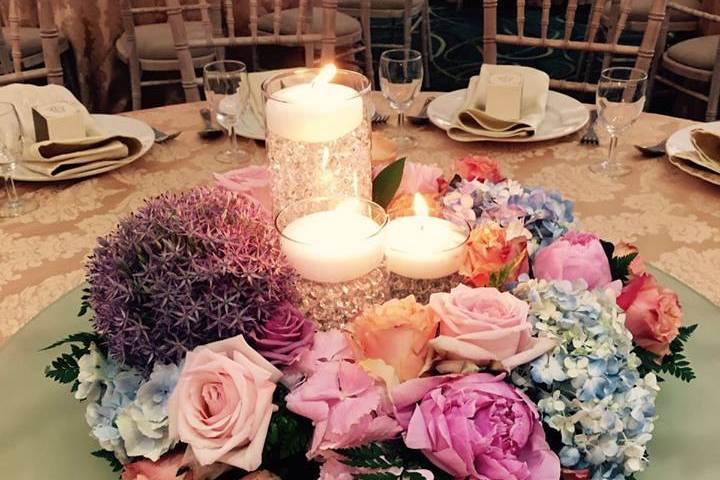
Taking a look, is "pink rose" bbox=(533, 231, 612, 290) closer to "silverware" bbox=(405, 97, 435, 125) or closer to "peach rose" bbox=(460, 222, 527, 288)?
"peach rose" bbox=(460, 222, 527, 288)

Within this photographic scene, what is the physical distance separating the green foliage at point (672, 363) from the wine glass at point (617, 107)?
1.72 ft

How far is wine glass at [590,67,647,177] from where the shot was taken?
1.14 m

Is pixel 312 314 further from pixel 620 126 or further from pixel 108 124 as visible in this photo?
pixel 108 124

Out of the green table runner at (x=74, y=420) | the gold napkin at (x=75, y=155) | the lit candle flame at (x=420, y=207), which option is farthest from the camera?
the gold napkin at (x=75, y=155)

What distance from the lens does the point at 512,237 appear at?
2.47 ft

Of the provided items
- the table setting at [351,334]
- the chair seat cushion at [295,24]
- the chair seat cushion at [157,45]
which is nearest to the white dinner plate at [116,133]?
the table setting at [351,334]

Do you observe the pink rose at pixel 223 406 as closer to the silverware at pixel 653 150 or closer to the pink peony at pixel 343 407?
the pink peony at pixel 343 407

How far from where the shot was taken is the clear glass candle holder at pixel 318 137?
74cm

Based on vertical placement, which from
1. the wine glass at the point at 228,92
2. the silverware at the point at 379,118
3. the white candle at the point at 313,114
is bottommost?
the silverware at the point at 379,118

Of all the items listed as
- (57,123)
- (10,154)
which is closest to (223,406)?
(10,154)

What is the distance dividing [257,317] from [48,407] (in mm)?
253

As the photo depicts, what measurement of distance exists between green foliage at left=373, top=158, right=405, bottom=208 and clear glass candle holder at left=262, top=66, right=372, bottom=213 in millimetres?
65

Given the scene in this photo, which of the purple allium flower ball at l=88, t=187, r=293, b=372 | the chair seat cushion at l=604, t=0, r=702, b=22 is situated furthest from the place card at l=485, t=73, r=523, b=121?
the chair seat cushion at l=604, t=0, r=702, b=22

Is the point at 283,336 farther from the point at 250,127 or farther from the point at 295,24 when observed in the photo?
the point at 295,24
